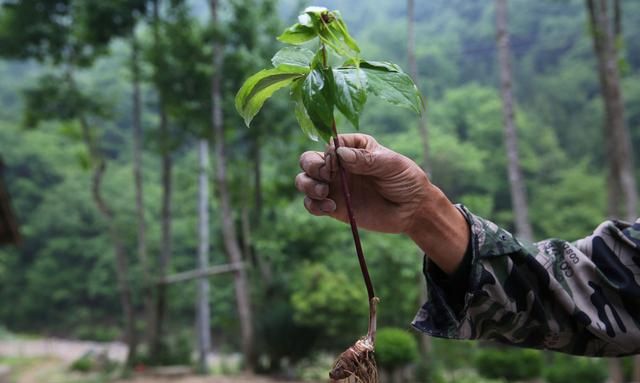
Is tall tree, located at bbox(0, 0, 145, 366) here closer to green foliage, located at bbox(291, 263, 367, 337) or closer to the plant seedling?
green foliage, located at bbox(291, 263, 367, 337)

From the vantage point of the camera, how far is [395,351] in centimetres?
628

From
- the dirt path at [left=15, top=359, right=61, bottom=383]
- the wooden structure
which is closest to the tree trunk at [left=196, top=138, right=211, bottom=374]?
the dirt path at [left=15, top=359, right=61, bottom=383]

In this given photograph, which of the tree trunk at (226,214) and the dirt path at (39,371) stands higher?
the tree trunk at (226,214)

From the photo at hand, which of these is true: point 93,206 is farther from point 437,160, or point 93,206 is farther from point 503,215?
point 503,215

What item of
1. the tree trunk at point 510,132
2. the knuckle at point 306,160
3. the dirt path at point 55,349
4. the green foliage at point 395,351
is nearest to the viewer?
the knuckle at point 306,160

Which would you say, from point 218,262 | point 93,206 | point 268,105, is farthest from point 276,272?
point 93,206

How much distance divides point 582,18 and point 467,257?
60.4ft

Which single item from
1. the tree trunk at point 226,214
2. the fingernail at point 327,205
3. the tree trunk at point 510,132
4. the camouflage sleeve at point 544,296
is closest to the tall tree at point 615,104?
the tree trunk at point 510,132

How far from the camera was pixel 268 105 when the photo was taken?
8562 millimetres

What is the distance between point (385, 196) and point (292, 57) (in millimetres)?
233

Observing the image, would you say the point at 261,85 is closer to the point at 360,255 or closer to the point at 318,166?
the point at 318,166

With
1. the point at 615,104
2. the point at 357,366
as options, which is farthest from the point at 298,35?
the point at 615,104

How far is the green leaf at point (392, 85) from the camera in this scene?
2.42 ft

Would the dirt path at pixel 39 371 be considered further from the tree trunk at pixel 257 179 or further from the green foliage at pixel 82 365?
the tree trunk at pixel 257 179
